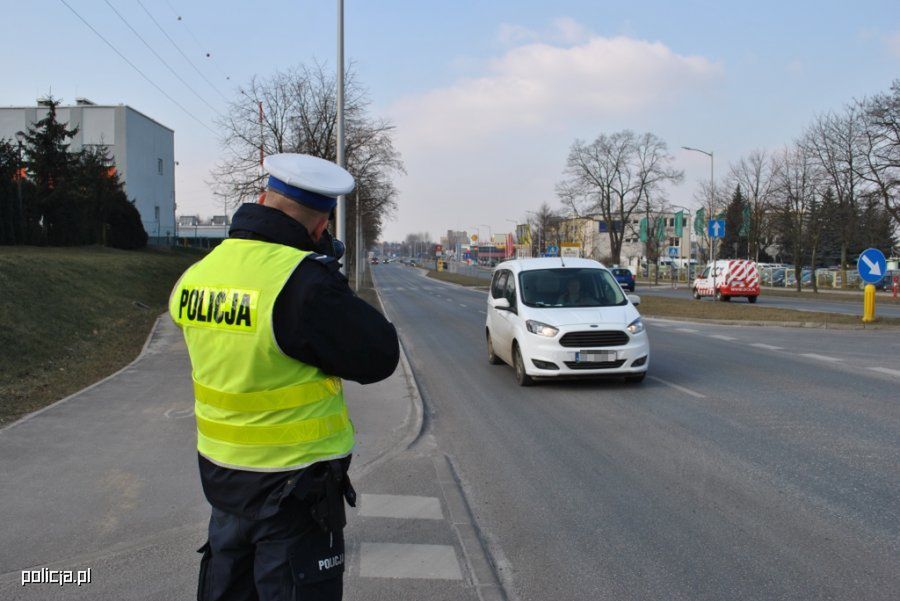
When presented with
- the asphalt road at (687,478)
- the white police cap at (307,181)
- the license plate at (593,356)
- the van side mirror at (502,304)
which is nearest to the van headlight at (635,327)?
the license plate at (593,356)

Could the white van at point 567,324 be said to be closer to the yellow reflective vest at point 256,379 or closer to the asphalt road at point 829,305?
the yellow reflective vest at point 256,379

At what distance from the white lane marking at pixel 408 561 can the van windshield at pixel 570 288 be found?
6.92 m

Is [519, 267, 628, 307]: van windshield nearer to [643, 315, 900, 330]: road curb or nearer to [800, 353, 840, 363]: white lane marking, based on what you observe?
[800, 353, 840, 363]: white lane marking

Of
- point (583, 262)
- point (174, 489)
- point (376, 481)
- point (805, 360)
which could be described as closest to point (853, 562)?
point (376, 481)

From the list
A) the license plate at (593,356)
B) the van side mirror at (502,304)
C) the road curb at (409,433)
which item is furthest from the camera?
the van side mirror at (502,304)

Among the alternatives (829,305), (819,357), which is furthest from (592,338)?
(829,305)

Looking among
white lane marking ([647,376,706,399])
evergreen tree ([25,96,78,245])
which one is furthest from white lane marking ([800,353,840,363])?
evergreen tree ([25,96,78,245])

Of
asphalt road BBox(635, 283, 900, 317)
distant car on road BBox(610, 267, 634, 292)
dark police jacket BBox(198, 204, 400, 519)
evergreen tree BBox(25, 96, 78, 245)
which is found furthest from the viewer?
distant car on road BBox(610, 267, 634, 292)

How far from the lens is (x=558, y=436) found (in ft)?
25.2

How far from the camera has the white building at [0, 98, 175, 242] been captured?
53406 millimetres

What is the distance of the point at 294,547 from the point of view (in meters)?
2.17

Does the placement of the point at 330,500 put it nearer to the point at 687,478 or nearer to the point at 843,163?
the point at 687,478

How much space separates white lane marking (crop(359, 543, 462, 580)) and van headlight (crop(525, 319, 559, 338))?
5904 millimetres

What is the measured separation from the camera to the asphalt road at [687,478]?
421cm
